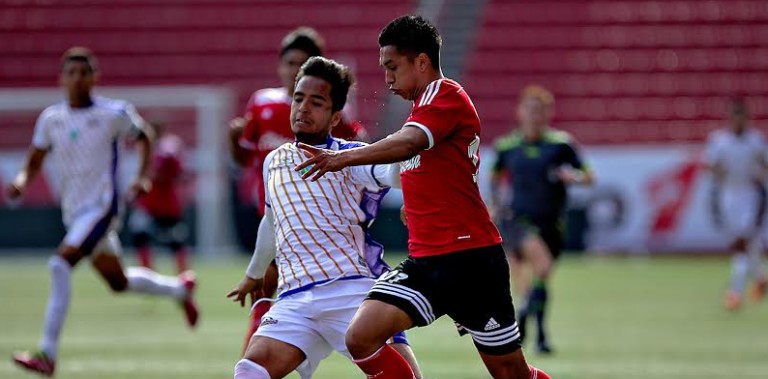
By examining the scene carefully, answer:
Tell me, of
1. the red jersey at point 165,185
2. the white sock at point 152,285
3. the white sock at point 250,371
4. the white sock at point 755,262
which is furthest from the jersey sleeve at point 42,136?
the red jersey at point 165,185

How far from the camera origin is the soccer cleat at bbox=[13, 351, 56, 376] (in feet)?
29.0

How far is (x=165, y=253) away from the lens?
987 inches

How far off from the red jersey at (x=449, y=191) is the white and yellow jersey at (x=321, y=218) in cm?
24

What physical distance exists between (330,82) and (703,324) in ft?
26.8

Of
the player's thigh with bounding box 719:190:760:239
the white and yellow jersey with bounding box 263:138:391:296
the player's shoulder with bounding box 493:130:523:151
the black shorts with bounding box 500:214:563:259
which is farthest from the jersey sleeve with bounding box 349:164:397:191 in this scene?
the player's thigh with bounding box 719:190:760:239

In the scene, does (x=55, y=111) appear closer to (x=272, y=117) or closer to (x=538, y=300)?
(x=272, y=117)

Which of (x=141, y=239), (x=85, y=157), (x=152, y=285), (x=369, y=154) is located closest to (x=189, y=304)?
(x=152, y=285)

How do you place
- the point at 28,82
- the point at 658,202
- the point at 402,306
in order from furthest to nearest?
the point at 28,82, the point at 658,202, the point at 402,306

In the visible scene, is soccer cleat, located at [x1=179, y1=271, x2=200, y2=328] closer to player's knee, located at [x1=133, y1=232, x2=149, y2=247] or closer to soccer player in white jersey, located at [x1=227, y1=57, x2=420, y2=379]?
soccer player in white jersey, located at [x1=227, y1=57, x2=420, y2=379]

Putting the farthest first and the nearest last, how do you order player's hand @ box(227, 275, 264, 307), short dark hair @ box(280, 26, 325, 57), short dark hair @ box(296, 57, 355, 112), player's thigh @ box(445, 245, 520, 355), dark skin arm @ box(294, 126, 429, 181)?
short dark hair @ box(280, 26, 325, 57)
player's hand @ box(227, 275, 264, 307)
short dark hair @ box(296, 57, 355, 112)
player's thigh @ box(445, 245, 520, 355)
dark skin arm @ box(294, 126, 429, 181)

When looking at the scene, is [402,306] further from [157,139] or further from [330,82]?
[157,139]

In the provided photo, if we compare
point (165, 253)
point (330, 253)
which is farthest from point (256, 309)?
point (165, 253)

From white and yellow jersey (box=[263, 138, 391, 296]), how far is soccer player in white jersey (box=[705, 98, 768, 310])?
10.6m

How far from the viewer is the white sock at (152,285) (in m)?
10.9
